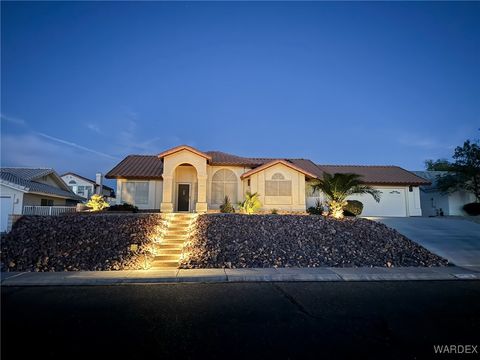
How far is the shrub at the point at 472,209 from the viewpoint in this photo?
2328 centimetres

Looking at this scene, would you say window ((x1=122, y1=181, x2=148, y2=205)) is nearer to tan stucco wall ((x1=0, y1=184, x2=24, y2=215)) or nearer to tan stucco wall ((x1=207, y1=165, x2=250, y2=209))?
tan stucco wall ((x1=207, y1=165, x2=250, y2=209))

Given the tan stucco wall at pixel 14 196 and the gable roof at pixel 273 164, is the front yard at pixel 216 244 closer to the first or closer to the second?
the gable roof at pixel 273 164

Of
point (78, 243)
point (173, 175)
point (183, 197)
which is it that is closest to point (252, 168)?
point (183, 197)

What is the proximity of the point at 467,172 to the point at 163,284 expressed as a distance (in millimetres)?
28483

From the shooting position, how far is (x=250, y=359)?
343 centimetres

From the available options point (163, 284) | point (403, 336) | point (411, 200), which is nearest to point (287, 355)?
point (403, 336)

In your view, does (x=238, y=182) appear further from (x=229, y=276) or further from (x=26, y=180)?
(x=26, y=180)

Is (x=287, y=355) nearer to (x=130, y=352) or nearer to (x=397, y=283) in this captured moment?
(x=130, y=352)

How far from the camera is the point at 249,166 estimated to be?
2097 cm

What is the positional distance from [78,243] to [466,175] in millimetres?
30407

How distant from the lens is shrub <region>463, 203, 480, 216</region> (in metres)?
23.3

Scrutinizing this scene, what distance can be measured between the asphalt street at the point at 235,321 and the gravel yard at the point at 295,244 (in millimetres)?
2852

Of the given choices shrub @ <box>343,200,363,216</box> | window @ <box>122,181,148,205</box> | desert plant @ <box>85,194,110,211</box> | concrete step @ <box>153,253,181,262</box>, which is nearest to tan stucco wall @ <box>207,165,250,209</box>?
window @ <box>122,181,148,205</box>

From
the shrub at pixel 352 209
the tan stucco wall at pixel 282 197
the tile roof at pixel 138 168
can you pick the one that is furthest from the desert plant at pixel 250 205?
the tile roof at pixel 138 168
